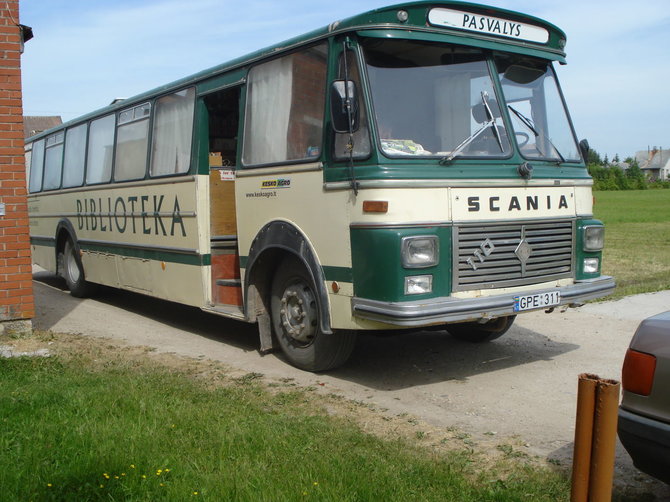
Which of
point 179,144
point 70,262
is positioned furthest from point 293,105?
point 70,262

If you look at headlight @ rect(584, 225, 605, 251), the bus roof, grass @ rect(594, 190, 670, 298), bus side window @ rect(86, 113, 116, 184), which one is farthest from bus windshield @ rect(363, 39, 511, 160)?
bus side window @ rect(86, 113, 116, 184)

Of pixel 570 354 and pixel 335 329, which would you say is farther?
pixel 570 354

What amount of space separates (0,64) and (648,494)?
710cm

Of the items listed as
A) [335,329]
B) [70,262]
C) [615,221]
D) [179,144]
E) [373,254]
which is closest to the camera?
[373,254]

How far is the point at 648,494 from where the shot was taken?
4.01 meters

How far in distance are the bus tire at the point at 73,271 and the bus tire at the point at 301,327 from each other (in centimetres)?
581

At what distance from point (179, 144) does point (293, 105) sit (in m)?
2.41

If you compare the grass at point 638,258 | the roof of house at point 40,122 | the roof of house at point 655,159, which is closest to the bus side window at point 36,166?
the grass at point 638,258

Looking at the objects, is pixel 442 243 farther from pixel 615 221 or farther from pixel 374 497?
pixel 615 221

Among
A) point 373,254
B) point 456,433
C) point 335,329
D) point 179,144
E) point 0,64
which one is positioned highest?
point 0,64

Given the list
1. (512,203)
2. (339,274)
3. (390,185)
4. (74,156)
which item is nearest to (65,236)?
(74,156)

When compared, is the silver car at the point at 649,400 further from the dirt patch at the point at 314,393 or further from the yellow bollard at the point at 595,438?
the dirt patch at the point at 314,393

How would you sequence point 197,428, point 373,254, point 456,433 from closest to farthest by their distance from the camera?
1. point 197,428
2. point 456,433
3. point 373,254

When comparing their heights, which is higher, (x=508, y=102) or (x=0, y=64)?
(x=0, y=64)
